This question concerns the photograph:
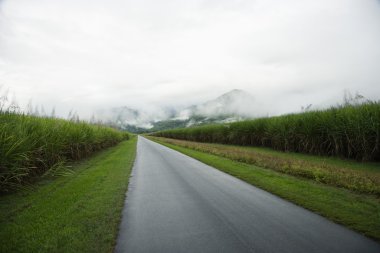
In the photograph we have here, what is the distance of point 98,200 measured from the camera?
6047 mm

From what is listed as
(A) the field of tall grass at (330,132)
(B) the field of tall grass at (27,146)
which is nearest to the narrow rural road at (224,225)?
(B) the field of tall grass at (27,146)

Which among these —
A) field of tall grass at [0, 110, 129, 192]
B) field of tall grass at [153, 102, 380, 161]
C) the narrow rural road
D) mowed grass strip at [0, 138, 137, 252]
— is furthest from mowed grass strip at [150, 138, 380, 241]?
field of tall grass at [0, 110, 129, 192]

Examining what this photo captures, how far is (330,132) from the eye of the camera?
1415 cm

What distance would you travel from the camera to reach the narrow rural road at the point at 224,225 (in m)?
3.47

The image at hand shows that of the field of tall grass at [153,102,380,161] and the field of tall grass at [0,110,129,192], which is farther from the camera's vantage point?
the field of tall grass at [153,102,380,161]

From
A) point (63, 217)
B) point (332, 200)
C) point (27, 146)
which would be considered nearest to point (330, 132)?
point (332, 200)

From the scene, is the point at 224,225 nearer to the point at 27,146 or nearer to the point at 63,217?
the point at 63,217

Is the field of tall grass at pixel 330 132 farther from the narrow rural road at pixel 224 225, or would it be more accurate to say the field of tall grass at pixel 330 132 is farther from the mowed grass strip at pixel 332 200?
the narrow rural road at pixel 224 225

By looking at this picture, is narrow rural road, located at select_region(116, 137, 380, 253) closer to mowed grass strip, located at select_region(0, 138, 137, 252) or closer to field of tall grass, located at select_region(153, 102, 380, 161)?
mowed grass strip, located at select_region(0, 138, 137, 252)

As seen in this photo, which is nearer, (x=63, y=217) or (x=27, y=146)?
(x=63, y=217)

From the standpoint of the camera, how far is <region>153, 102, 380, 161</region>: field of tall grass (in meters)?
12.0

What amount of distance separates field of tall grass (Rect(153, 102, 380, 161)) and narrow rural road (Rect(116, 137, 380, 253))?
9.07 metres

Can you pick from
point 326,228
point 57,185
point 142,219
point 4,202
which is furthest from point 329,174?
point 4,202

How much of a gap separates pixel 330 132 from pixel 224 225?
12812 mm
